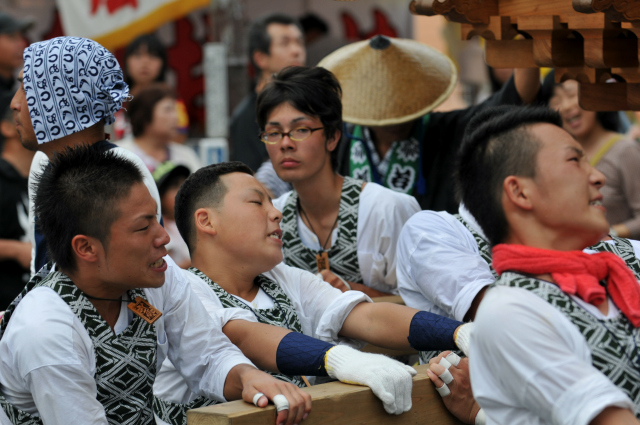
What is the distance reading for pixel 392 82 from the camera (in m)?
3.81

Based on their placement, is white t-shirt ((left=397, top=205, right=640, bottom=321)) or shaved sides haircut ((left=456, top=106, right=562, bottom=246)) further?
white t-shirt ((left=397, top=205, right=640, bottom=321))

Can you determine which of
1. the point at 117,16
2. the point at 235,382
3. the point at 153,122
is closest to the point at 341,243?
the point at 235,382

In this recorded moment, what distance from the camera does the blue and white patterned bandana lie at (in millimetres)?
2553

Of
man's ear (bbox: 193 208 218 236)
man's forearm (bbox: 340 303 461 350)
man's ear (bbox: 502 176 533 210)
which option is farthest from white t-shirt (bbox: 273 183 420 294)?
man's ear (bbox: 502 176 533 210)

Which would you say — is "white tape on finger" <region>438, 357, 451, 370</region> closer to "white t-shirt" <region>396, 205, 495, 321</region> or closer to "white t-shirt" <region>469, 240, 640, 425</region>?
"white t-shirt" <region>396, 205, 495, 321</region>

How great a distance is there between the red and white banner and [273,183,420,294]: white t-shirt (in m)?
4.05

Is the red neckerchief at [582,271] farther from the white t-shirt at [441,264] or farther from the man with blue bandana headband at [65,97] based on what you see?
the man with blue bandana headband at [65,97]

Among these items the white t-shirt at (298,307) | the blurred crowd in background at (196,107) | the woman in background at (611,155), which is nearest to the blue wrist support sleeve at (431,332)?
A: the white t-shirt at (298,307)

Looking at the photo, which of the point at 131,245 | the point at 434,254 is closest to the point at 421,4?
the point at 434,254

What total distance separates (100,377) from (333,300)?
901 mm

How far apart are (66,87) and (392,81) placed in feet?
5.68

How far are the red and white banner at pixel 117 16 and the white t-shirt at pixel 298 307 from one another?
446 cm

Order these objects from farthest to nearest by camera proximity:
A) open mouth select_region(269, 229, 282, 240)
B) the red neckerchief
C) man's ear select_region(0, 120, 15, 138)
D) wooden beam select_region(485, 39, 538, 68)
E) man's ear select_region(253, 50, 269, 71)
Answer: man's ear select_region(253, 50, 269, 71)
man's ear select_region(0, 120, 15, 138)
wooden beam select_region(485, 39, 538, 68)
open mouth select_region(269, 229, 282, 240)
the red neckerchief

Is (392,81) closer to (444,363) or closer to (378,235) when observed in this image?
(378,235)
